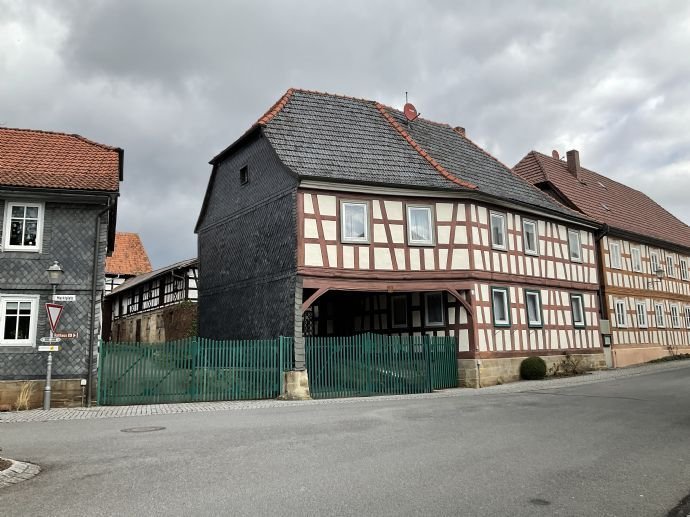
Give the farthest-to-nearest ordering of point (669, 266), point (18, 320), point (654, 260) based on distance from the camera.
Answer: point (669, 266) → point (654, 260) → point (18, 320)

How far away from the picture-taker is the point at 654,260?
33.7 meters

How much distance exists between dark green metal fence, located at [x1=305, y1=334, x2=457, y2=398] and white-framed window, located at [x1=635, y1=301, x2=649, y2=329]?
50.4ft

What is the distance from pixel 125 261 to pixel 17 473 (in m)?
48.4

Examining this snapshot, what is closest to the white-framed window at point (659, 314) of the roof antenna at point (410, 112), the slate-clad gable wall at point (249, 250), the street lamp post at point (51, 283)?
the roof antenna at point (410, 112)

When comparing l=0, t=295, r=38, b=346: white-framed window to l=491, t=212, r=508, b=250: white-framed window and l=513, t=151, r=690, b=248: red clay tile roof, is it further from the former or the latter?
l=513, t=151, r=690, b=248: red clay tile roof

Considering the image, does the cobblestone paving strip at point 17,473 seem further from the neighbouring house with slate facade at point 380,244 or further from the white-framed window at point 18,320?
the neighbouring house with slate facade at point 380,244

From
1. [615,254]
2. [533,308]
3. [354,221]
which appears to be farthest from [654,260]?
[354,221]

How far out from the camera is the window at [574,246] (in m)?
25.8

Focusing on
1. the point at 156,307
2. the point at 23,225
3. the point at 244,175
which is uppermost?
the point at 244,175

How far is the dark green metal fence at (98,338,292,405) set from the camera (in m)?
15.8

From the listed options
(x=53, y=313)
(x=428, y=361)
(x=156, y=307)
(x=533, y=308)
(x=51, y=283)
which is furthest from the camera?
(x=156, y=307)

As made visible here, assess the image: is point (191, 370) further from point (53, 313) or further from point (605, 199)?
point (605, 199)

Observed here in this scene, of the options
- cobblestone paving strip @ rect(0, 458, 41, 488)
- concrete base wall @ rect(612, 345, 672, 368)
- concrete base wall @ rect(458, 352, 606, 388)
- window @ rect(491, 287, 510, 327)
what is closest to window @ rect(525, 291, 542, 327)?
window @ rect(491, 287, 510, 327)

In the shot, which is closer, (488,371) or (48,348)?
(48,348)
